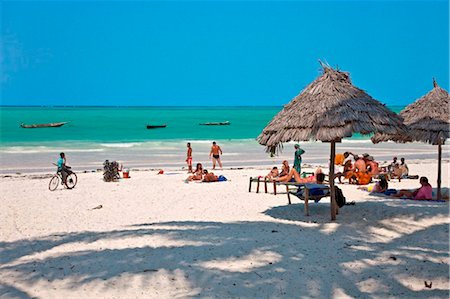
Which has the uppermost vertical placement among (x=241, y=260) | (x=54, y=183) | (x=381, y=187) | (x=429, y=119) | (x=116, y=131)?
(x=116, y=131)

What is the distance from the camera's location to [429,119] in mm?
10836

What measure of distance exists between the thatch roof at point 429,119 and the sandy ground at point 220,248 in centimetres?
137

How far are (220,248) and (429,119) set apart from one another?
19.9 feet

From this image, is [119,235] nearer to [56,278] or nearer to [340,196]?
[56,278]

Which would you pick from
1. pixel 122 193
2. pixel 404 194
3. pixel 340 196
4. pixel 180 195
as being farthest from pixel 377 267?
pixel 122 193

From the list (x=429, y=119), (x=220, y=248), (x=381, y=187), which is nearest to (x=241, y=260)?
(x=220, y=248)

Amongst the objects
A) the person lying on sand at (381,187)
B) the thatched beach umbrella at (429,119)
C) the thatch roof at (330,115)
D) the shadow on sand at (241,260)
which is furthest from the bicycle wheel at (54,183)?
the thatched beach umbrella at (429,119)

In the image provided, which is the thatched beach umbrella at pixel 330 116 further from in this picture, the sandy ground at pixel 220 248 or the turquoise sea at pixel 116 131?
the turquoise sea at pixel 116 131

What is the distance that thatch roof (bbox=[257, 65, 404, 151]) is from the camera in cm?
873

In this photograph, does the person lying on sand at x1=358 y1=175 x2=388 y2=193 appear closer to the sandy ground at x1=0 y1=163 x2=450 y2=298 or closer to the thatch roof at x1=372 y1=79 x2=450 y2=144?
the sandy ground at x1=0 y1=163 x2=450 y2=298

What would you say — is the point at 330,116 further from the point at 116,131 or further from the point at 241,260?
the point at 116,131

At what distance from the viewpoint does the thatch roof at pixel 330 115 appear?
28.7 feet

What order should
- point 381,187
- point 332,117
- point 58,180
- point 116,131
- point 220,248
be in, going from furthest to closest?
point 116,131, point 58,180, point 381,187, point 332,117, point 220,248

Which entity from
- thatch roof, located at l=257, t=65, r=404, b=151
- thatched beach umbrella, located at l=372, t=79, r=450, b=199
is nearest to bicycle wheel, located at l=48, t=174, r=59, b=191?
thatch roof, located at l=257, t=65, r=404, b=151
